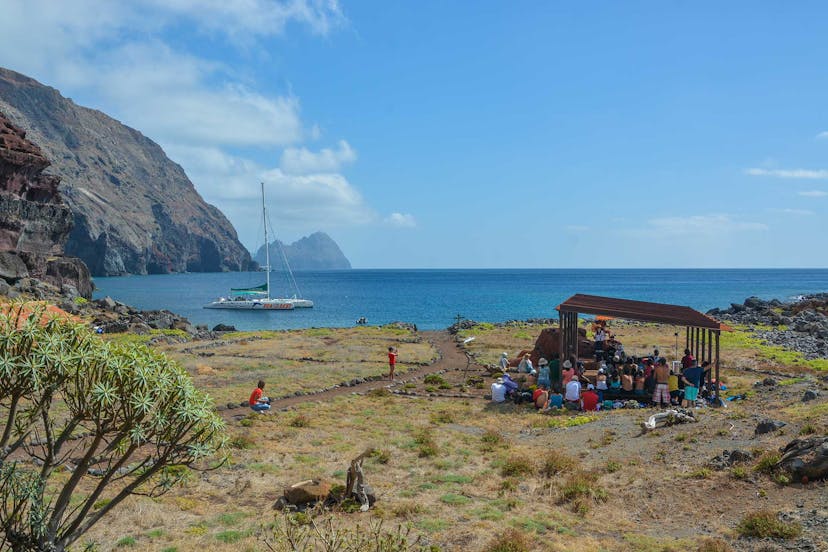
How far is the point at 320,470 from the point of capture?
17359mm

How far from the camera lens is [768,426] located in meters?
18.0

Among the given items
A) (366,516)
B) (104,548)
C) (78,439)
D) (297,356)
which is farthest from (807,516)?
(297,356)

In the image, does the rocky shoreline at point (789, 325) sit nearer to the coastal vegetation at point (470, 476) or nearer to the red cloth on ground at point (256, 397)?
the coastal vegetation at point (470, 476)

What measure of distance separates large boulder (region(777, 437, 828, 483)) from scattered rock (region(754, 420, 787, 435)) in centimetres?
280

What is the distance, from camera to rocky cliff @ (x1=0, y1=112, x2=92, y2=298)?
8731 cm

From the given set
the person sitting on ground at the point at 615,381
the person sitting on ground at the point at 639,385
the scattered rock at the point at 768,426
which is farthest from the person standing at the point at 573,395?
the scattered rock at the point at 768,426

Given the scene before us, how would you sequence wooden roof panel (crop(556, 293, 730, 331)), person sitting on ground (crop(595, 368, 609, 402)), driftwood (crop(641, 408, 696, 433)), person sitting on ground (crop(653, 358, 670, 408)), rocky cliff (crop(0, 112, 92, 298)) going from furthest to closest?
rocky cliff (crop(0, 112, 92, 298))
person sitting on ground (crop(595, 368, 609, 402))
wooden roof panel (crop(556, 293, 730, 331))
person sitting on ground (crop(653, 358, 670, 408))
driftwood (crop(641, 408, 696, 433))

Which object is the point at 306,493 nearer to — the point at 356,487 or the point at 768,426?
the point at 356,487

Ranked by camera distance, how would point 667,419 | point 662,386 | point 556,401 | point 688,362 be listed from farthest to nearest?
point 688,362 < point 556,401 < point 662,386 < point 667,419

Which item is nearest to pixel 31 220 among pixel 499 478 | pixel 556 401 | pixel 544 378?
pixel 544 378

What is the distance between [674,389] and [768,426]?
7247 millimetres

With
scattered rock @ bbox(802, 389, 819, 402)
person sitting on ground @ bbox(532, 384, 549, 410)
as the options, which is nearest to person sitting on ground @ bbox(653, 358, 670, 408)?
person sitting on ground @ bbox(532, 384, 549, 410)

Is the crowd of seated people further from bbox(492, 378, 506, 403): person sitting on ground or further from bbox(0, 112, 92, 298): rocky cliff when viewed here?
bbox(0, 112, 92, 298): rocky cliff

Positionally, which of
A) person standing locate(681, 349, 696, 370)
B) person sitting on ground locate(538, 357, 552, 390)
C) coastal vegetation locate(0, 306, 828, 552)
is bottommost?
coastal vegetation locate(0, 306, 828, 552)
